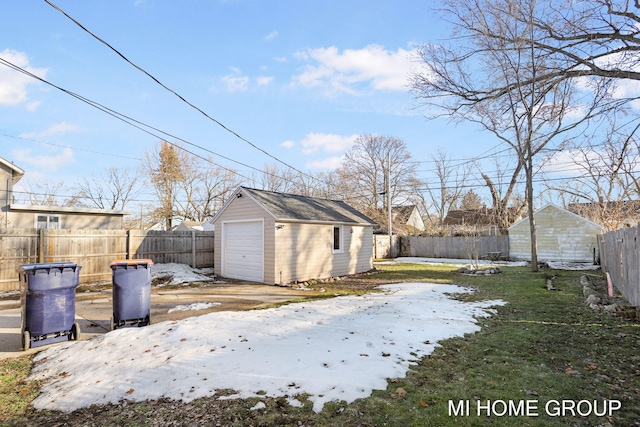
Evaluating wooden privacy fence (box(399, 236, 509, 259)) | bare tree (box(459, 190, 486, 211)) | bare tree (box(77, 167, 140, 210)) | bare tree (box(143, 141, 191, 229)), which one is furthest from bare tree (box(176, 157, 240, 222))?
bare tree (box(459, 190, 486, 211))

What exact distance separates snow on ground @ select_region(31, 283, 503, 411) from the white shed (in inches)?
820

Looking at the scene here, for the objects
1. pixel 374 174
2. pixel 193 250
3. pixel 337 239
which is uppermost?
pixel 374 174

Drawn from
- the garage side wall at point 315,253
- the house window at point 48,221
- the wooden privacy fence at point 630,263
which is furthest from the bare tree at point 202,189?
the wooden privacy fence at point 630,263

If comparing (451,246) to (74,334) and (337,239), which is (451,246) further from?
(74,334)

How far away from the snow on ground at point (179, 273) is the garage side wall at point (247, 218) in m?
0.91

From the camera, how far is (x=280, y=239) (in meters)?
12.2

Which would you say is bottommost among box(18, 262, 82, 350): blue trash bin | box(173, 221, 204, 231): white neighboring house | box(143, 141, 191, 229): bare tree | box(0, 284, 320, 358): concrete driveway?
box(0, 284, 320, 358): concrete driveway

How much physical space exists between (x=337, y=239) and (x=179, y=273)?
668 cm

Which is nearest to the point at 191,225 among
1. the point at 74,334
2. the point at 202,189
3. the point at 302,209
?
the point at 202,189

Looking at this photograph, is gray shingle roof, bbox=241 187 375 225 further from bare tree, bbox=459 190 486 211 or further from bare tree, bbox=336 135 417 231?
bare tree, bbox=459 190 486 211

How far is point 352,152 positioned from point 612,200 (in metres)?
22.0

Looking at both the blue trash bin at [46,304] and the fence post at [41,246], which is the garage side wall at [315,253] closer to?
the blue trash bin at [46,304]

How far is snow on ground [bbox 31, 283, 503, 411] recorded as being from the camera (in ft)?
11.1

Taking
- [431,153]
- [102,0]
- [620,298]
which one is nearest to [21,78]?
[102,0]
